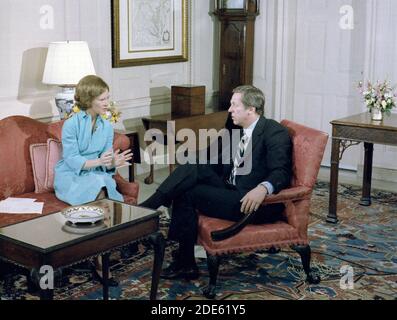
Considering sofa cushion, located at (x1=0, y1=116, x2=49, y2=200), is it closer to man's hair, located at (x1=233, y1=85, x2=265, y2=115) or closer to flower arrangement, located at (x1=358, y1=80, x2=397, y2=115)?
man's hair, located at (x1=233, y1=85, x2=265, y2=115)

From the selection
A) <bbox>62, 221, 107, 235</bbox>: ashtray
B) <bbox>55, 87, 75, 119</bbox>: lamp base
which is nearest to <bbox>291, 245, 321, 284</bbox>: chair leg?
<bbox>62, 221, 107, 235</bbox>: ashtray

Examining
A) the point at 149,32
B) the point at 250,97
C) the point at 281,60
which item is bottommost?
the point at 250,97

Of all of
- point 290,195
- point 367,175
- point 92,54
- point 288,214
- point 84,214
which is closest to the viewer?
point 84,214

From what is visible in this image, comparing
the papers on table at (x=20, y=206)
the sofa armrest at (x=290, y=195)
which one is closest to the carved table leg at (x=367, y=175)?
the sofa armrest at (x=290, y=195)

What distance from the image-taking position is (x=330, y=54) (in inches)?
278

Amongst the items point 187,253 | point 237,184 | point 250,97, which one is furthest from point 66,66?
point 187,253

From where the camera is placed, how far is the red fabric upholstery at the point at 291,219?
3.74 metres

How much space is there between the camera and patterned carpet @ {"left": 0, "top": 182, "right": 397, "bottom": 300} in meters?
3.76

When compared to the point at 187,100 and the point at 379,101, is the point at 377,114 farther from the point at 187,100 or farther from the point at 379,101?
the point at 187,100

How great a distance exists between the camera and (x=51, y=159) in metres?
4.34

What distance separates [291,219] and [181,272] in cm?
75

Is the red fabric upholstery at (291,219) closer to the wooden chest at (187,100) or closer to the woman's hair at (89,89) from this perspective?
the woman's hair at (89,89)

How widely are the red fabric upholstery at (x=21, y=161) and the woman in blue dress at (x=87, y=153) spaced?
0.15m
